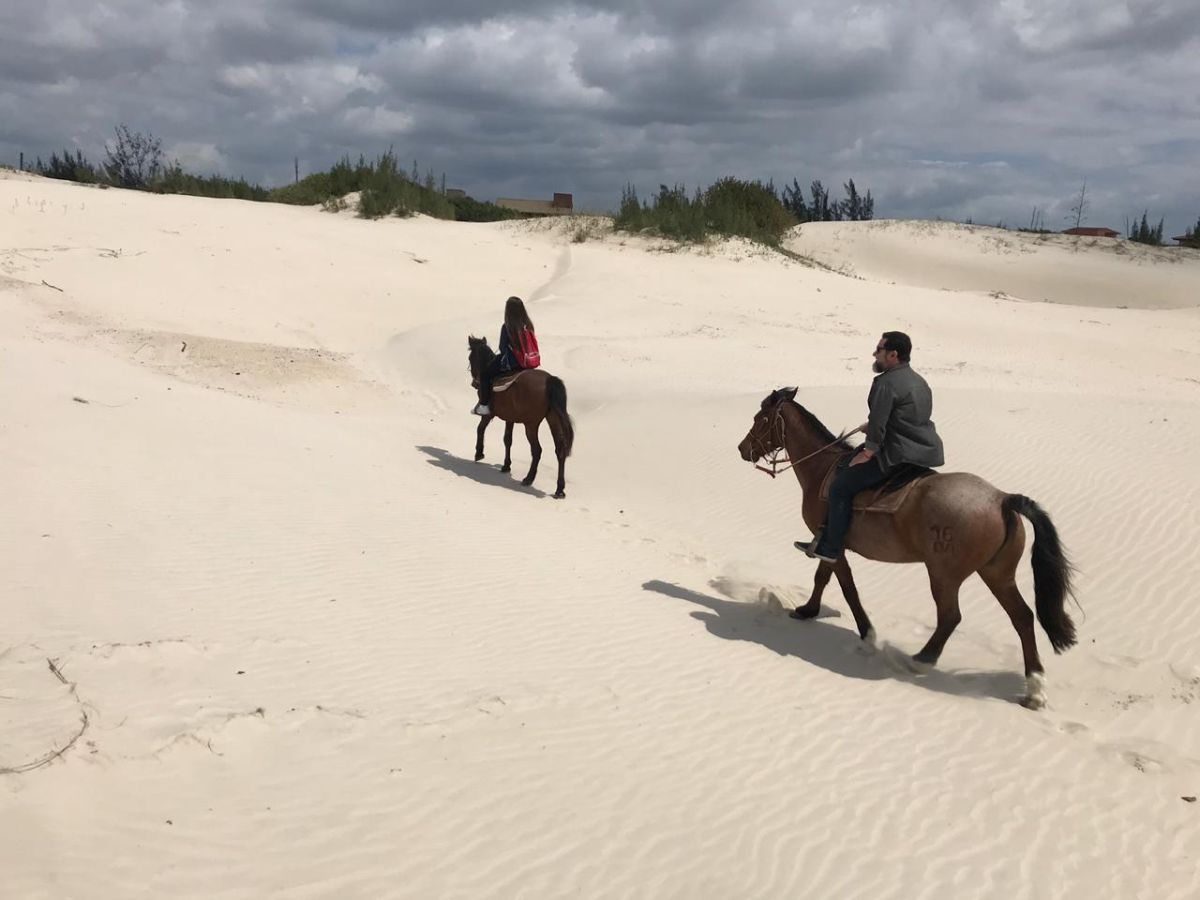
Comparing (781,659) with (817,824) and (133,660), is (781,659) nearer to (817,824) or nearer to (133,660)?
(817,824)

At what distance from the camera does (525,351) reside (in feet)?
38.7

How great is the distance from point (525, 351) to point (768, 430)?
4679 mm

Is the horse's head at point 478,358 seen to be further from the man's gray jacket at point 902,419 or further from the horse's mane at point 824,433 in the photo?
the man's gray jacket at point 902,419

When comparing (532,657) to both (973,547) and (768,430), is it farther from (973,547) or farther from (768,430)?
(973,547)

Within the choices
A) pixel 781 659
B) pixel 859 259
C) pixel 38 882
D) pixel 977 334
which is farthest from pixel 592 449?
pixel 859 259

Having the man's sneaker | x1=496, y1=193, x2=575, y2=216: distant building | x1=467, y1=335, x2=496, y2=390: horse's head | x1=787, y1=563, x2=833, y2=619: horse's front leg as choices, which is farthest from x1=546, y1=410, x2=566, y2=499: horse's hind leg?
x1=496, y1=193, x2=575, y2=216: distant building

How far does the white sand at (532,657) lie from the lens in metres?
4.24

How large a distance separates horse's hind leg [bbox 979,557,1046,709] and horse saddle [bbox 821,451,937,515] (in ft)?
2.57

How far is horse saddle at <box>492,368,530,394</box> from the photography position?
38.4ft

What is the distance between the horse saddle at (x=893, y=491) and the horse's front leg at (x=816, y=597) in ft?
2.45

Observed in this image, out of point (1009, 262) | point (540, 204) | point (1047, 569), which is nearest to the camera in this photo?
point (1047, 569)

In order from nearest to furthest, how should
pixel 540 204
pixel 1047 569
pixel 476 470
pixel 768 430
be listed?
pixel 1047 569
pixel 768 430
pixel 476 470
pixel 540 204

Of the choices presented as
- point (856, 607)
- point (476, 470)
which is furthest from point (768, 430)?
point (476, 470)

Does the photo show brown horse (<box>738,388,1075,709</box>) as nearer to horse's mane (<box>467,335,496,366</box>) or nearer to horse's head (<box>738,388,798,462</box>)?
horse's head (<box>738,388,798,462</box>)
